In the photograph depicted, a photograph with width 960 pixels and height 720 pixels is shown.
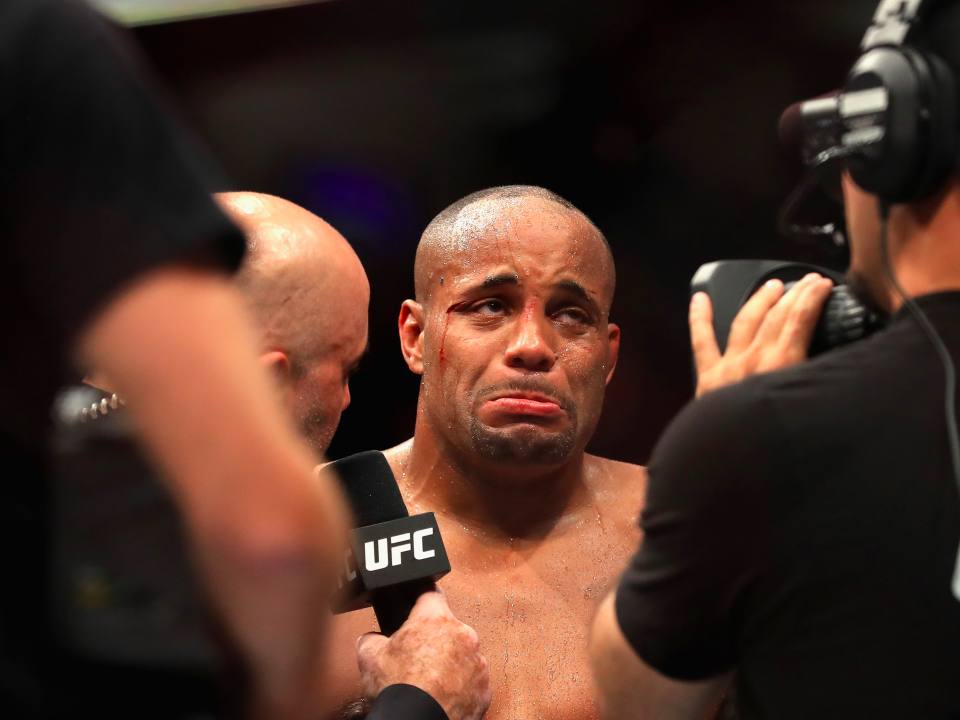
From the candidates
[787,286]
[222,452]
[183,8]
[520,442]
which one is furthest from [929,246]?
[183,8]

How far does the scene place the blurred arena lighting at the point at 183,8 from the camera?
215cm

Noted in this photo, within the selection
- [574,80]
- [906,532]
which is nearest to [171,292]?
[906,532]

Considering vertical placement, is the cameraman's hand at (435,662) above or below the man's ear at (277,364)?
below

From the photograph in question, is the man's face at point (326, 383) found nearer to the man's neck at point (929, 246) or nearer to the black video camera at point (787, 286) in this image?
the black video camera at point (787, 286)

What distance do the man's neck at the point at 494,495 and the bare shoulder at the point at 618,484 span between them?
47mm

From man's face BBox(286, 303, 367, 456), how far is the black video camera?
2.19 ft

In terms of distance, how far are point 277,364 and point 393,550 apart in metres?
0.40

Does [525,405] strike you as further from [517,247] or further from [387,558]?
[387,558]

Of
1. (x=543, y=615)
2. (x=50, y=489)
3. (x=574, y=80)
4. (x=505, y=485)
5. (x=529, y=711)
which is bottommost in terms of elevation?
(x=529, y=711)

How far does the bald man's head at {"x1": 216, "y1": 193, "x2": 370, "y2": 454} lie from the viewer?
1483mm

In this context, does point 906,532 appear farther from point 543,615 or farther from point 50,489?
point 543,615

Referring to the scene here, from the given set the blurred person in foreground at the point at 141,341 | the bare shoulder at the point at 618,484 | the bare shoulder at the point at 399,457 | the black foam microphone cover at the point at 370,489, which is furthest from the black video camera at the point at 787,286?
the bare shoulder at the point at 399,457

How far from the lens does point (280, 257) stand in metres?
1.52

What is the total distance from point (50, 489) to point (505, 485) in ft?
4.70
